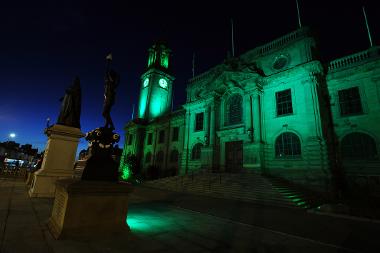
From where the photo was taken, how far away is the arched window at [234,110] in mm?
20500

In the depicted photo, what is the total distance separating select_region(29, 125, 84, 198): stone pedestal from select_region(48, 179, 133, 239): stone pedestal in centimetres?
442

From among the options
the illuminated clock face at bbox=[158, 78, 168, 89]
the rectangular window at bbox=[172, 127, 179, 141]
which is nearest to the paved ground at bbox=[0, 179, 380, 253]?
the rectangular window at bbox=[172, 127, 179, 141]

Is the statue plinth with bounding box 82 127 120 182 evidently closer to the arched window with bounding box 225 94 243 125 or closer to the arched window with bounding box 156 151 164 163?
the arched window with bounding box 225 94 243 125

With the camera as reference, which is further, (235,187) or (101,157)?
(235,187)

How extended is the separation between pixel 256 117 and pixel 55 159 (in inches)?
614

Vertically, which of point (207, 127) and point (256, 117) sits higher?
point (256, 117)

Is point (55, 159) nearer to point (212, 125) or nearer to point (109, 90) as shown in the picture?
point (109, 90)

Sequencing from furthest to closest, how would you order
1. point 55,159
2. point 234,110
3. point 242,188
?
point 234,110, point 242,188, point 55,159

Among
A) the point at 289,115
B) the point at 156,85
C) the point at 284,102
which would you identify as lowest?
the point at 289,115

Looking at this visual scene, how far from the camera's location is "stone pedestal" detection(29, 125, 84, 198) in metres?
8.04

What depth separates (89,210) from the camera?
414 cm

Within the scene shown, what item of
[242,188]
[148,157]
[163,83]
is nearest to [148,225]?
[242,188]

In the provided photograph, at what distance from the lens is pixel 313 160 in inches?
573

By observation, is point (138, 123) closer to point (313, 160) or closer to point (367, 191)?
point (313, 160)
